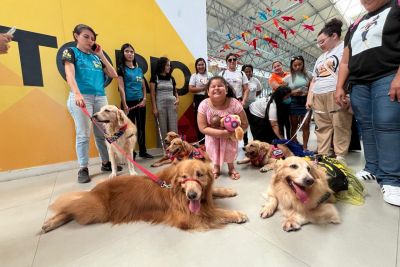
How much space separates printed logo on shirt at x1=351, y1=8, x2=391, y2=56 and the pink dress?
1141 millimetres

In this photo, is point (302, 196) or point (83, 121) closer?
point (302, 196)

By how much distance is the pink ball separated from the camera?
2066 mm

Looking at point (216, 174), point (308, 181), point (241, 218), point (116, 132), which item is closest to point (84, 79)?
point (116, 132)

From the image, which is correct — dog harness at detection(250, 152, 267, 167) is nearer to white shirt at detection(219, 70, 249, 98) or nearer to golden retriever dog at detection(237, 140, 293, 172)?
golden retriever dog at detection(237, 140, 293, 172)

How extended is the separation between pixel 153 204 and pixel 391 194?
1733mm

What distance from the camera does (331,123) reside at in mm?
2533

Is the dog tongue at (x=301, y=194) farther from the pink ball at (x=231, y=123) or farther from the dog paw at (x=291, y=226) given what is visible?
the pink ball at (x=231, y=123)

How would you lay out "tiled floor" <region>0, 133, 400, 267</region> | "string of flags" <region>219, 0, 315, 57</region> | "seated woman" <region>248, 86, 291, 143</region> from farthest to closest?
1. "string of flags" <region>219, 0, 315, 57</region>
2. "seated woman" <region>248, 86, 291, 143</region>
3. "tiled floor" <region>0, 133, 400, 267</region>

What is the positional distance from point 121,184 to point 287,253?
3.70 ft

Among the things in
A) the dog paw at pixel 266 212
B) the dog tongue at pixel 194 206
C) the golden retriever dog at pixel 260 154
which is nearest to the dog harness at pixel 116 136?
the dog tongue at pixel 194 206

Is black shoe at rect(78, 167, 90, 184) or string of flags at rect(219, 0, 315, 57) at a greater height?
string of flags at rect(219, 0, 315, 57)

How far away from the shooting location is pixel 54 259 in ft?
3.54

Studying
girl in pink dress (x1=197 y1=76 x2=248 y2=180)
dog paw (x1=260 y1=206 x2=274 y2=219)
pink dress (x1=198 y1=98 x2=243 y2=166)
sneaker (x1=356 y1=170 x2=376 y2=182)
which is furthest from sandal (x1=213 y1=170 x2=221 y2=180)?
sneaker (x1=356 y1=170 x2=376 y2=182)

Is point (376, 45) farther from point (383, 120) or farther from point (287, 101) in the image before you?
point (287, 101)
